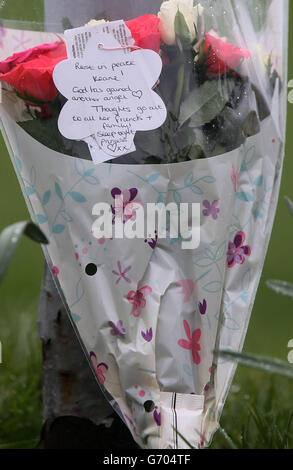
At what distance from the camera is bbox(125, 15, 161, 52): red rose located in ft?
2.96

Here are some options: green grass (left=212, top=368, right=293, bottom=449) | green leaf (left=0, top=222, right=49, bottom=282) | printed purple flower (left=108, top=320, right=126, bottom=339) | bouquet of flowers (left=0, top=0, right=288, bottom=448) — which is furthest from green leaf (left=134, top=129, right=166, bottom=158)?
green grass (left=212, top=368, right=293, bottom=449)

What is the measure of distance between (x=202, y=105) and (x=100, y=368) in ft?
1.29

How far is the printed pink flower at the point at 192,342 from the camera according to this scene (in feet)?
2.97

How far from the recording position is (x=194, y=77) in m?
0.91

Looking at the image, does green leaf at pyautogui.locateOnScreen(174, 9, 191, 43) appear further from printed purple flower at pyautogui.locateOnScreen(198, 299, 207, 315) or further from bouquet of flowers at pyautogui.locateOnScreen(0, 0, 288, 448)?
printed purple flower at pyautogui.locateOnScreen(198, 299, 207, 315)

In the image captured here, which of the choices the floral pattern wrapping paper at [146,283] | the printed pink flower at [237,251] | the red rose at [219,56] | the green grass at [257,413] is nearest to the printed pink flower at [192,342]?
the floral pattern wrapping paper at [146,283]

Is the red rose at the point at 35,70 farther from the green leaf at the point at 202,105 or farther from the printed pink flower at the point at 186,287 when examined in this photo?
the printed pink flower at the point at 186,287

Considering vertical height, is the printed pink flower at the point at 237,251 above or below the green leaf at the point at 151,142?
below

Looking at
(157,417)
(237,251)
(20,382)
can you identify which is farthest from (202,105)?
(20,382)

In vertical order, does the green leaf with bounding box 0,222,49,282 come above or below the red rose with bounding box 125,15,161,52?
below

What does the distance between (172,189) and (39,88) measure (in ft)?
0.76

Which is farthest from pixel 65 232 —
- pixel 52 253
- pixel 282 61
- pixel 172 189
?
pixel 282 61

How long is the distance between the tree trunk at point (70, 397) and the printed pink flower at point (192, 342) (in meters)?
0.18

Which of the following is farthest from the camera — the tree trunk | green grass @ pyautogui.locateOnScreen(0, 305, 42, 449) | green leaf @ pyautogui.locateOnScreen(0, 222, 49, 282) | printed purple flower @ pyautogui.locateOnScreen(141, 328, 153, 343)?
green grass @ pyautogui.locateOnScreen(0, 305, 42, 449)
